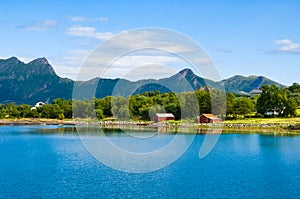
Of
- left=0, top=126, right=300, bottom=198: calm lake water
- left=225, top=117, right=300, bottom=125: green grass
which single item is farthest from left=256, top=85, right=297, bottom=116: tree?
left=0, top=126, right=300, bottom=198: calm lake water

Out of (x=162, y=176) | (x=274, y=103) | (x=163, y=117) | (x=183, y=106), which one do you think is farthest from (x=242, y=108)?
(x=162, y=176)

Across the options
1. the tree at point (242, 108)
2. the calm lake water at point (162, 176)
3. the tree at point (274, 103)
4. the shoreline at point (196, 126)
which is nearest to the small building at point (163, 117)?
the shoreline at point (196, 126)

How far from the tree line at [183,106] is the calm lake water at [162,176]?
131ft

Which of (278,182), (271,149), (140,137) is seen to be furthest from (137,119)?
(278,182)

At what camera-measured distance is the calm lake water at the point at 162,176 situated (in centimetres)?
2428

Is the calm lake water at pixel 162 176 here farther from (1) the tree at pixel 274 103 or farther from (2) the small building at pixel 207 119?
(2) the small building at pixel 207 119

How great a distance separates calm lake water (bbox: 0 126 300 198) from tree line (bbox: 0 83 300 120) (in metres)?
39.9

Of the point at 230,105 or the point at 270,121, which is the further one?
the point at 230,105

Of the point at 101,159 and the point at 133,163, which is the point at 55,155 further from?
the point at 133,163

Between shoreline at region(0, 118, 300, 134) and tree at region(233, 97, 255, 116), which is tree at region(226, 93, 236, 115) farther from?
shoreline at region(0, 118, 300, 134)

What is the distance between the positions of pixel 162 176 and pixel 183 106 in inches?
2308

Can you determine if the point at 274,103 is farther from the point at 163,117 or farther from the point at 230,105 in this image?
the point at 163,117

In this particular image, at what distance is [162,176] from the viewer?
94.8 ft

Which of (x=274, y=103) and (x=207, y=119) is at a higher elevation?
(x=274, y=103)
